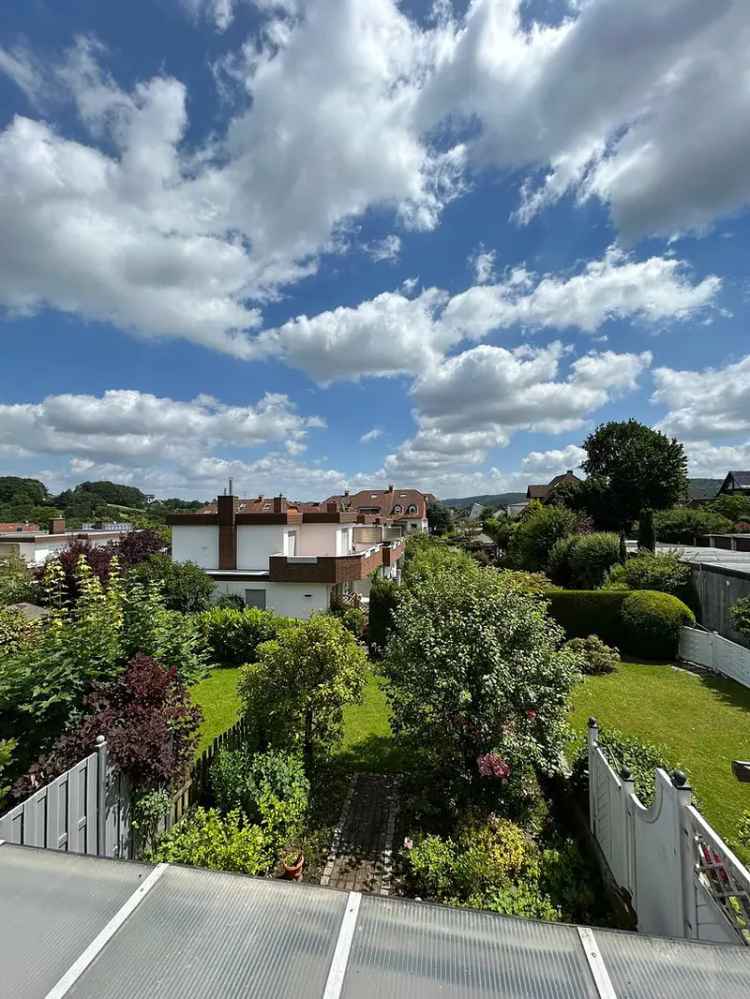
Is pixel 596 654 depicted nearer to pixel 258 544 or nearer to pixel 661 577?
pixel 661 577

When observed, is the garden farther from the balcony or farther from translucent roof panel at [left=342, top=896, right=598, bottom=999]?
the balcony

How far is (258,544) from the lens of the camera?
23406mm

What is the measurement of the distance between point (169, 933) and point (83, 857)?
42.0 inches

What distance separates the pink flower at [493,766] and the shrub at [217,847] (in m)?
2.96

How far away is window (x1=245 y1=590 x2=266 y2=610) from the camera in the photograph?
70.3 ft

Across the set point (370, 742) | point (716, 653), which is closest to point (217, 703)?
point (370, 742)

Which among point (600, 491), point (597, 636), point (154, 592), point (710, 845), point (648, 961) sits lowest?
point (597, 636)

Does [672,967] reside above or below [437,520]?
below

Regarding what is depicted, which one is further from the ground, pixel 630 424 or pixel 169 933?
pixel 630 424

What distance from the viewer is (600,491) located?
40.3 m

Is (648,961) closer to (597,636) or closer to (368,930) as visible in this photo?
(368,930)

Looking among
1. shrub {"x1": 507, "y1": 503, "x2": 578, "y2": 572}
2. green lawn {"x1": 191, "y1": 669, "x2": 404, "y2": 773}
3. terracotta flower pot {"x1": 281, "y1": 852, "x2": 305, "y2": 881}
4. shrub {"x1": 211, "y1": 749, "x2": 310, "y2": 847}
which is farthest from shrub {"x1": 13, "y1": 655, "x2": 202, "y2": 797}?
shrub {"x1": 507, "y1": 503, "x2": 578, "y2": 572}

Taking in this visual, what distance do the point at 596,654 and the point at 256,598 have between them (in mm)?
14649

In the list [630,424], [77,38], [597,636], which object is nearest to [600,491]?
[630,424]
